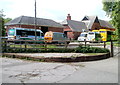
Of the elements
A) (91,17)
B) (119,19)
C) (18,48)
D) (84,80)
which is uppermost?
(91,17)

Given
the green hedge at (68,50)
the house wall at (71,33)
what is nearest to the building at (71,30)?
the house wall at (71,33)

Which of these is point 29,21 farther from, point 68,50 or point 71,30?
point 68,50

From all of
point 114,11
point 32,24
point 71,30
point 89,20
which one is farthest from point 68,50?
point 89,20

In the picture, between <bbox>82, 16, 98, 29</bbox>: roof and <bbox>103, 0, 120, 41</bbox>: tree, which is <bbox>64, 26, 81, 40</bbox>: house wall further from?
<bbox>103, 0, 120, 41</bbox>: tree

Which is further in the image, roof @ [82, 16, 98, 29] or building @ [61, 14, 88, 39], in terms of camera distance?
roof @ [82, 16, 98, 29]

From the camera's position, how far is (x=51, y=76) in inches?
244

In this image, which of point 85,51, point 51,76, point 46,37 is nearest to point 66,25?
point 46,37

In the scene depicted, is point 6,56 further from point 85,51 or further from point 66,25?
point 66,25

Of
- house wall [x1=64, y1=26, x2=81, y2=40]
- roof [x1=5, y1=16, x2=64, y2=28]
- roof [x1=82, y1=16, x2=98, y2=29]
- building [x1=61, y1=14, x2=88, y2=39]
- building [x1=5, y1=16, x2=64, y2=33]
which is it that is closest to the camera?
building [x1=5, y1=16, x2=64, y2=33]

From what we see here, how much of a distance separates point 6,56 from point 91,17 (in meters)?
54.5

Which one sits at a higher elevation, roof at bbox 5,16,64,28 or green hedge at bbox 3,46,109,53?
roof at bbox 5,16,64,28

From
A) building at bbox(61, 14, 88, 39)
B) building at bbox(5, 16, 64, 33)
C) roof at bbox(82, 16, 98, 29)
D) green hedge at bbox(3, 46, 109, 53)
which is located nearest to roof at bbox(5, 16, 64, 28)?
building at bbox(5, 16, 64, 33)

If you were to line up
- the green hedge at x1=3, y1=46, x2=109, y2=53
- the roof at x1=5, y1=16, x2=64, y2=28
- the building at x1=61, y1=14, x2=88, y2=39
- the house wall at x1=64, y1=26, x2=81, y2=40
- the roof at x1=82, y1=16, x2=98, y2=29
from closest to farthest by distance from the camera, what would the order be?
the green hedge at x1=3, y1=46, x2=109, y2=53 < the roof at x1=5, y1=16, x2=64, y2=28 < the house wall at x1=64, y1=26, x2=81, y2=40 < the building at x1=61, y1=14, x2=88, y2=39 < the roof at x1=82, y1=16, x2=98, y2=29

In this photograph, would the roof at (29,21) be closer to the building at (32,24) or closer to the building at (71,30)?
the building at (32,24)
